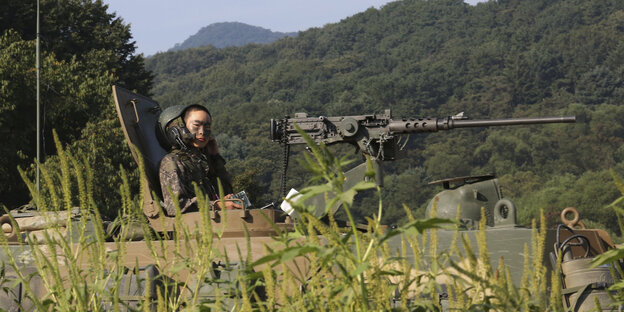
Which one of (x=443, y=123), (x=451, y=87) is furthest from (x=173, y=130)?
(x=451, y=87)

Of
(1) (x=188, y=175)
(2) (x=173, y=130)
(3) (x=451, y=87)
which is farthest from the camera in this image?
(3) (x=451, y=87)

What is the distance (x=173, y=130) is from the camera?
22.9 feet

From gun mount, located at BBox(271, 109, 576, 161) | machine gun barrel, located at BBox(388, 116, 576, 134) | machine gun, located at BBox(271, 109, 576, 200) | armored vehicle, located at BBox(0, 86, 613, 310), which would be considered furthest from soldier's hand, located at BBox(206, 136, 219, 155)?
machine gun barrel, located at BBox(388, 116, 576, 134)

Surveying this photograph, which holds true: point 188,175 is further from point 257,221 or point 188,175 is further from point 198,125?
point 257,221

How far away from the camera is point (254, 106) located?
7000cm

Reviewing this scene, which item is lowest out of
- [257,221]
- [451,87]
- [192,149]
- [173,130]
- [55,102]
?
[257,221]

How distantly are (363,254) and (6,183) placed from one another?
24.1 metres

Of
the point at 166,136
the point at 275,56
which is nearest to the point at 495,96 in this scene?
the point at 275,56

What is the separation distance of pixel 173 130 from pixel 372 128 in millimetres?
2286

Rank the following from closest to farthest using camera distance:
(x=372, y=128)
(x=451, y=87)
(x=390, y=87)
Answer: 1. (x=372, y=128)
2. (x=390, y=87)
3. (x=451, y=87)

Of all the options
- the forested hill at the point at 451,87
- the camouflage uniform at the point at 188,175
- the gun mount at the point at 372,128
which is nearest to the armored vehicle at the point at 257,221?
the gun mount at the point at 372,128

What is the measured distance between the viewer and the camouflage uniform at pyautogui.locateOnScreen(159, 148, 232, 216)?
6.32 meters

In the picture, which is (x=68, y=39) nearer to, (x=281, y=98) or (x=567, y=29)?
(x=281, y=98)

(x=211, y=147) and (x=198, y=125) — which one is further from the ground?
(x=198, y=125)
